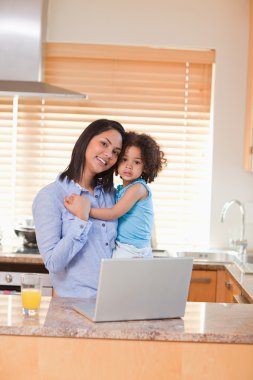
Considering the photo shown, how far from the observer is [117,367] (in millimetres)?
2150

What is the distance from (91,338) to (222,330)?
1.29 feet

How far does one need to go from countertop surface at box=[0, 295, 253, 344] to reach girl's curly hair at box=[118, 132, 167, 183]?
798 mm

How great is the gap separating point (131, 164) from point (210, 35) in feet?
6.67

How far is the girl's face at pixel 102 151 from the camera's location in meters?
2.62

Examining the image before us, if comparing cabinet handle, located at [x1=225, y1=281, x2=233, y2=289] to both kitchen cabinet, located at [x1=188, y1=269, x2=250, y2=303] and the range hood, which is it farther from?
the range hood

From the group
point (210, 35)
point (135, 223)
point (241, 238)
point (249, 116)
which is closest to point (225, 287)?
point (241, 238)

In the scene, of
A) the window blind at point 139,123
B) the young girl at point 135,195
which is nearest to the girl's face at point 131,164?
the young girl at point 135,195

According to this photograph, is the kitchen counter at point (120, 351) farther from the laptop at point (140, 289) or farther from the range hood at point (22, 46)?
the range hood at point (22, 46)

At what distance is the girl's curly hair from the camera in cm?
286

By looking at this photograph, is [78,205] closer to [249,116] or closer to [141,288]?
[141,288]

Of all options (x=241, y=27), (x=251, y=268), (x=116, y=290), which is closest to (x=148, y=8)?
(x=241, y=27)

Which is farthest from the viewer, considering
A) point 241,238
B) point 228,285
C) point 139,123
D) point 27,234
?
point 139,123

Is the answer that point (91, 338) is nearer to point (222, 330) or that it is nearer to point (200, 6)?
point (222, 330)

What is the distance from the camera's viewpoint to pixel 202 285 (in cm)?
413
